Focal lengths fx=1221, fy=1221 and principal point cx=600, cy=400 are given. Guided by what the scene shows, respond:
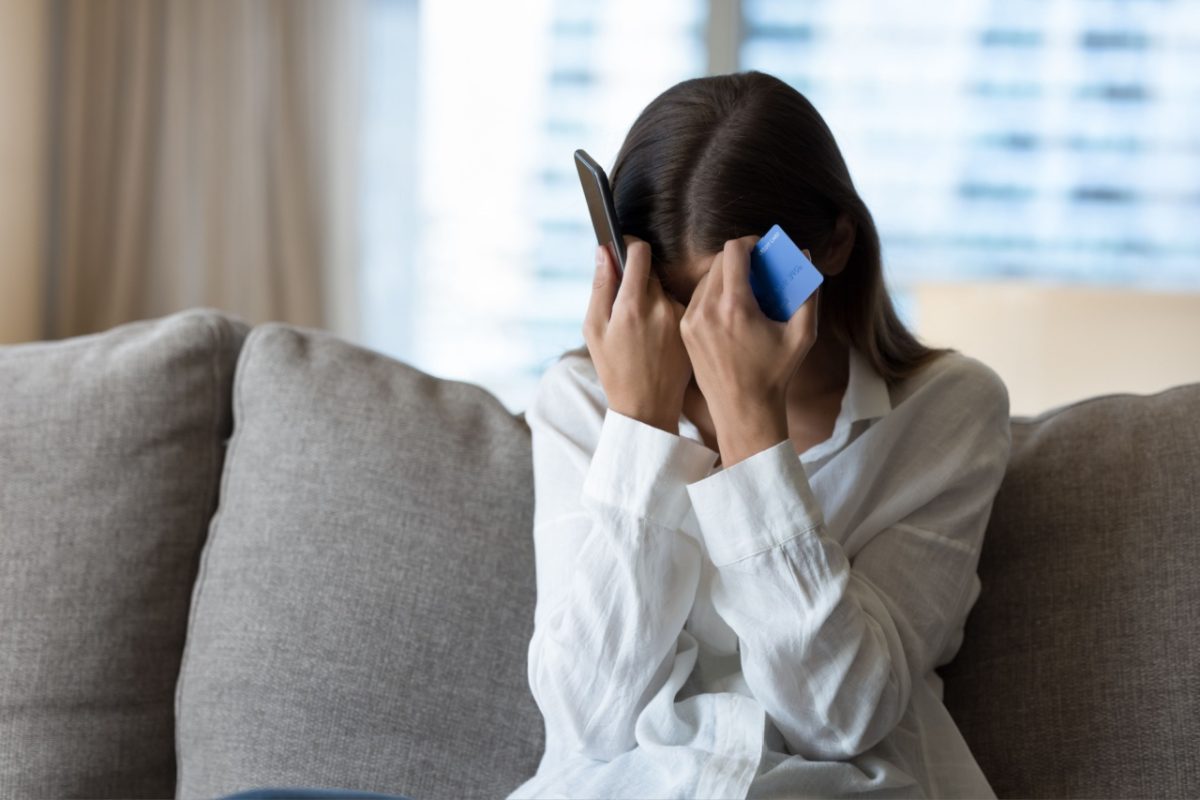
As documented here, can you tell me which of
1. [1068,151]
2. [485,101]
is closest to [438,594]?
[485,101]

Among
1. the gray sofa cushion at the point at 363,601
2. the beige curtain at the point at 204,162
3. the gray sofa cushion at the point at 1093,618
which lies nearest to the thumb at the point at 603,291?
the gray sofa cushion at the point at 363,601

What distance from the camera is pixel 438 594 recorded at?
3.68 feet

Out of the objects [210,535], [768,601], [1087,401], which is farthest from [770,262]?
[210,535]

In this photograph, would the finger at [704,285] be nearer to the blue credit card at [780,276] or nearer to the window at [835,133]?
the blue credit card at [780,276]

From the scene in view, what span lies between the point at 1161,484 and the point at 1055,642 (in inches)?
6.9

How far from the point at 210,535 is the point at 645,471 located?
503mm

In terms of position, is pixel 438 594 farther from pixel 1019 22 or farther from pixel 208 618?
pixel 1019 22

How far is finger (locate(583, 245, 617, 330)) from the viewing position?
3.40 ft

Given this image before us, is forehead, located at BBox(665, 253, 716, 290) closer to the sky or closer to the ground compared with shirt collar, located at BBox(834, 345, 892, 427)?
closer to the sky

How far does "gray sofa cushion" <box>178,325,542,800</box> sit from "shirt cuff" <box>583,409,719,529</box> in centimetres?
21

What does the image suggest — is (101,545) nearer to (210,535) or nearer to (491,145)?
(210,535)

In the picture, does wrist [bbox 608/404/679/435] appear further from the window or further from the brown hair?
the window

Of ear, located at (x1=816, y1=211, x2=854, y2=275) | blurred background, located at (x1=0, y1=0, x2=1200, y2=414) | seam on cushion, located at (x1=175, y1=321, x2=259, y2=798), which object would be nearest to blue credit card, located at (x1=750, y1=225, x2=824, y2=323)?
ear, located at (x1=816, y1=211, x2=854, y2=275)

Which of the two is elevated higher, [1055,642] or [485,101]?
[485,101]
